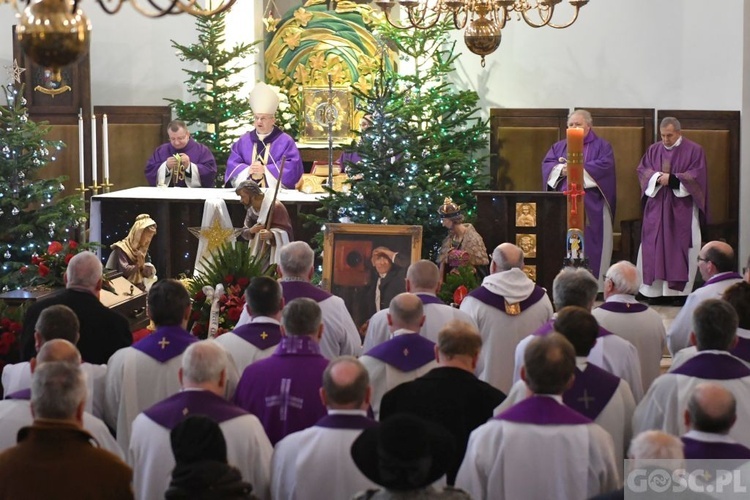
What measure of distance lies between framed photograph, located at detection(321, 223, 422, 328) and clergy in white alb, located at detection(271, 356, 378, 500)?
4.67 m

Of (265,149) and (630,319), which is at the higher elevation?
(265,149)

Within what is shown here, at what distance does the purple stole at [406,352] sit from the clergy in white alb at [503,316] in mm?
1609

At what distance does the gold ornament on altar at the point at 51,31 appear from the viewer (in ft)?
18.0

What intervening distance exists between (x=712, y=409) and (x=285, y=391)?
194 centimetres

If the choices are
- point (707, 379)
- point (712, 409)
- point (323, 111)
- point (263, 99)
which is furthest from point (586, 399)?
point (323, 111)

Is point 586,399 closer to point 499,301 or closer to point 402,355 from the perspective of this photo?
point 402,355

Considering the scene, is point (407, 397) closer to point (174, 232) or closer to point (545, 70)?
point (174, 232)

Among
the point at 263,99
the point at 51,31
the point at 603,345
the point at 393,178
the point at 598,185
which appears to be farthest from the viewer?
the point at 263,99

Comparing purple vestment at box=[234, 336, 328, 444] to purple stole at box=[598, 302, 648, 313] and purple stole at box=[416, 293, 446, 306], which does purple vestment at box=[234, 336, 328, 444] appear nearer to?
purple stole at box=[416, 293, 446, 306]

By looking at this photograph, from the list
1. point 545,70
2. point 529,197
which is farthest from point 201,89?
point 529,197

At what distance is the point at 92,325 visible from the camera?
719cm

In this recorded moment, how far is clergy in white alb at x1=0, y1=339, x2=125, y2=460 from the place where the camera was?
218 inches

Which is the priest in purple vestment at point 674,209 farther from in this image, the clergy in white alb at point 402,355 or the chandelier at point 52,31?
the chandelier at point 52,31

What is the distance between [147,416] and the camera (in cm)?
546
